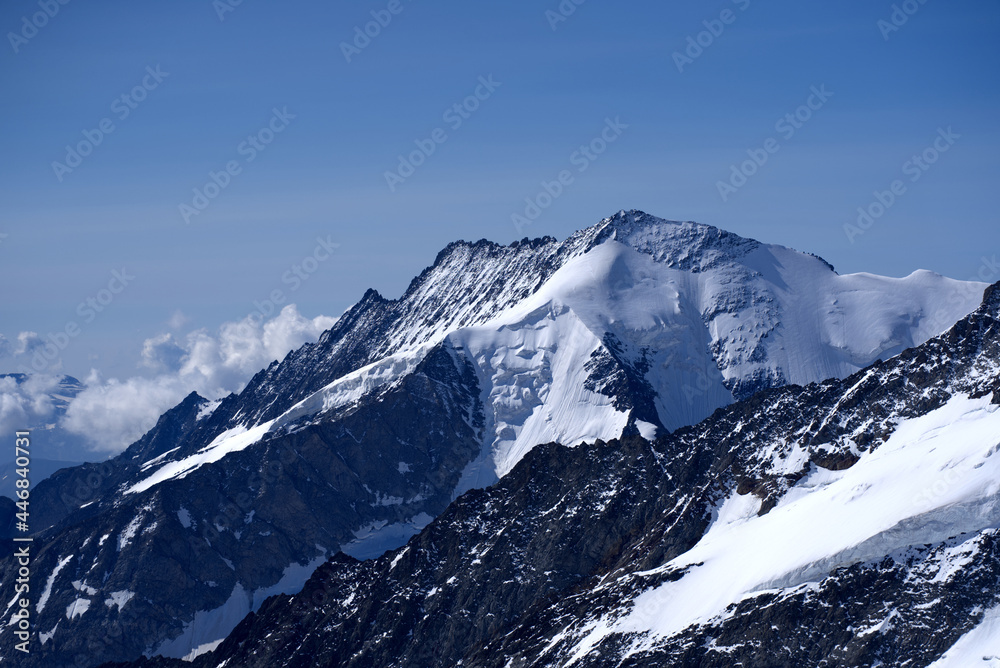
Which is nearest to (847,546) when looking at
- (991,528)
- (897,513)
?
(897,513)

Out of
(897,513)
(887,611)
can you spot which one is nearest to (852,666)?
(887,611)

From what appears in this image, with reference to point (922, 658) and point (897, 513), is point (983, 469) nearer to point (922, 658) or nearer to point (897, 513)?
point (897, 513)

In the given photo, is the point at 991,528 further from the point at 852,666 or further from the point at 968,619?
the point at 852,666

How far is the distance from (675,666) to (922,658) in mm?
37173

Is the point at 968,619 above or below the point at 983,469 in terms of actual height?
below

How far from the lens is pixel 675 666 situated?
200 meters

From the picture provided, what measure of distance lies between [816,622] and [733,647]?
43.5 ft

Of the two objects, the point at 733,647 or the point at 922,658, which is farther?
the point at 733,647

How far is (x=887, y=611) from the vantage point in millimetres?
187875

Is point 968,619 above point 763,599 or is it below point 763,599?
below

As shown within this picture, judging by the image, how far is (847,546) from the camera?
196m

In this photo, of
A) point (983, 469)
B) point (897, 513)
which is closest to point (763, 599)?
point (897, 513)

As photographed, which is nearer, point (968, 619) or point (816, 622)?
point (968, 619)

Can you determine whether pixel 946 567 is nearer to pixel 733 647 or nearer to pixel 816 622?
pixel 816 622
